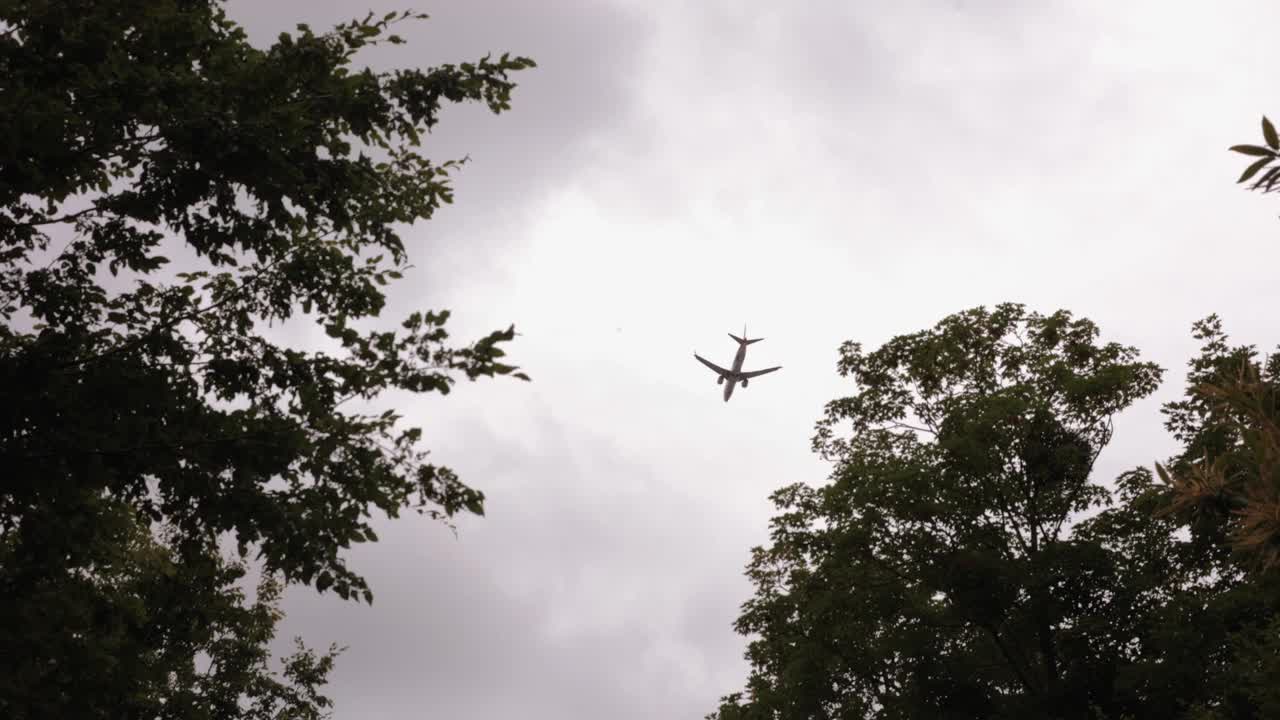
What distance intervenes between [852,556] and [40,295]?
16.1 metres

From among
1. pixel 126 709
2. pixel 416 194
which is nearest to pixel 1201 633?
pixel 416 194

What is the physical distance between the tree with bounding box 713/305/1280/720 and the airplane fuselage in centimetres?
2544

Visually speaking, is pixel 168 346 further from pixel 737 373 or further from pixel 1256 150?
pixel 737 373

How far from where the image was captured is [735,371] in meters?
47.4

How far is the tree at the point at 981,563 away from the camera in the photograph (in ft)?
58.9

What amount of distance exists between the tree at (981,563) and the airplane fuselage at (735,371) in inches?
1001

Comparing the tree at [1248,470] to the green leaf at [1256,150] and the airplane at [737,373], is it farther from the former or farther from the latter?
the airplane at [737,373]

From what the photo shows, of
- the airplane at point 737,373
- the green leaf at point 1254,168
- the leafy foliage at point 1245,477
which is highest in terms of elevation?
the airplane at point 737,373

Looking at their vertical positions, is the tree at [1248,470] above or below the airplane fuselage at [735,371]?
below

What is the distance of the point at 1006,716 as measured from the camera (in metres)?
17.6

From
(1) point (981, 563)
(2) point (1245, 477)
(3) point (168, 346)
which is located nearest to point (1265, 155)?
(2) point (1245, 477)

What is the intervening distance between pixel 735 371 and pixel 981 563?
97.8 ft

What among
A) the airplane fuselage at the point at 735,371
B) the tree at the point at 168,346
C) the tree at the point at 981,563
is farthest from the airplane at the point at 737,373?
the tree at the point at 168,346

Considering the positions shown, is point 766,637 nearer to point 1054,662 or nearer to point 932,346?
point 1054,662
